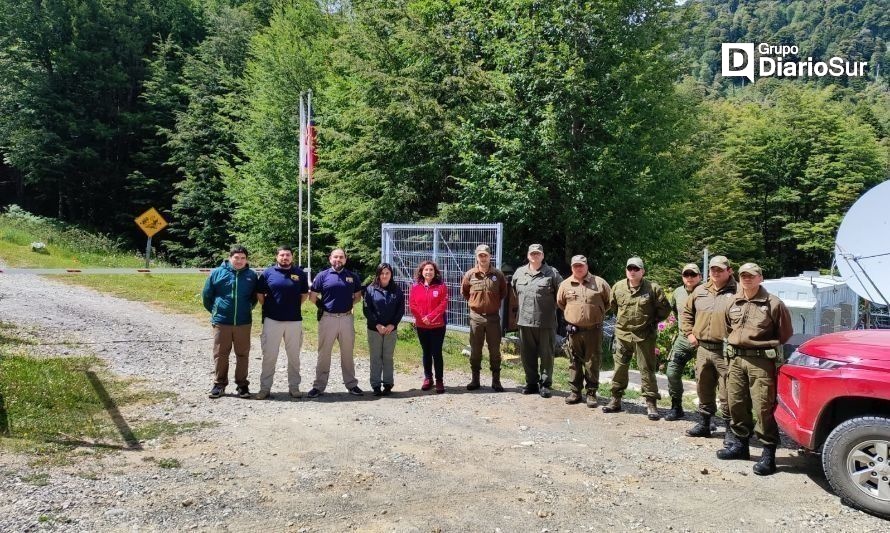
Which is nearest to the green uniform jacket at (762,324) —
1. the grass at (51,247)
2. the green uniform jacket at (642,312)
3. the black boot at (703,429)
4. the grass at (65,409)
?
the black boot at (703,429)

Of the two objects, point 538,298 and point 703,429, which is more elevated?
point 538,298

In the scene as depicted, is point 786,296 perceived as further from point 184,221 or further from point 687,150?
point 184,221

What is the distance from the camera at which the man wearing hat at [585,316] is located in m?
7.57

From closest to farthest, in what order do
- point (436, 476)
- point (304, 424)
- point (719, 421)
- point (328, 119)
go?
1. point (436, 476)
2. point (304, 424)
3. point (719, 421)
4. point (328, 119)

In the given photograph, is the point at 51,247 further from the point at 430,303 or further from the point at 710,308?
the point at 710,308

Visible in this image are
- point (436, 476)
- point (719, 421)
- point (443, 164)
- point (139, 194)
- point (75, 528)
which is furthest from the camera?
point (139, 194)

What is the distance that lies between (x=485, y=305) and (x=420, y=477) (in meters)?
3.47

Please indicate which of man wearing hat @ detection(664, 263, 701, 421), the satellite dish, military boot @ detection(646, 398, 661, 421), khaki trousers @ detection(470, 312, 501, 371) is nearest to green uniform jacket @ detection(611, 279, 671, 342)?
man wearing hat @ detection(664, 263, 701, 421)

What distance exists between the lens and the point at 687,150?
21.3m

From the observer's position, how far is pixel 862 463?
185 inches

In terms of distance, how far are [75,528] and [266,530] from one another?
1244 millimetres

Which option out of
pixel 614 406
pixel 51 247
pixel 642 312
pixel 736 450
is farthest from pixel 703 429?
pixel 51 247

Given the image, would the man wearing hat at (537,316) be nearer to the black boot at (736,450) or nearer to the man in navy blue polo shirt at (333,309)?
the man in navy blue polo shirt at (333,309)

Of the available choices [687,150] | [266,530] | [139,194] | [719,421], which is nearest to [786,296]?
[687,150]
